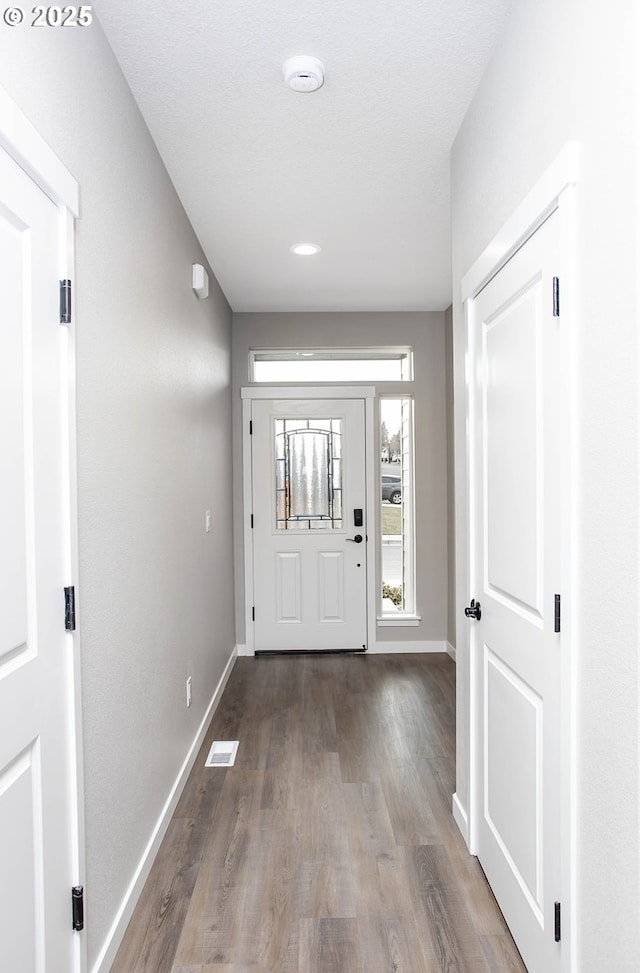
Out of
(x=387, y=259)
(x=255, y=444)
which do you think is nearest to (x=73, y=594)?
(x=387, y=259)

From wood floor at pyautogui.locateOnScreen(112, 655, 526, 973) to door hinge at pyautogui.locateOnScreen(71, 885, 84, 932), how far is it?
1.08 feet

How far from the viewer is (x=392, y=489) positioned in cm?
475

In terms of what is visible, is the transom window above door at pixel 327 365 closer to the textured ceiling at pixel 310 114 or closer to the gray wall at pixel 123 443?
the textured ceiling at pixel 310 114

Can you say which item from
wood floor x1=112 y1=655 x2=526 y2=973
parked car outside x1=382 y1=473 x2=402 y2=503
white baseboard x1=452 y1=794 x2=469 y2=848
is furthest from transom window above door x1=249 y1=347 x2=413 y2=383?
white baseboard x1=452 y1=794 x2=469 y2=848

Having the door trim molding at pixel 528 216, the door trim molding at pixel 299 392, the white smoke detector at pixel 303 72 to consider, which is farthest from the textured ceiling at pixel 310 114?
the door trim molding at pixel 299 392

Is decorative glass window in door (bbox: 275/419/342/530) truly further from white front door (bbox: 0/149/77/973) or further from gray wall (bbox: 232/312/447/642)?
white front door (bbox: 0/149/77/973)

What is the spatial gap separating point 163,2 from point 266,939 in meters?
2.58

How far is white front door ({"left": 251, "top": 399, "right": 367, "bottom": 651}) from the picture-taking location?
4.65m

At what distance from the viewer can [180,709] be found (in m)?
2.63

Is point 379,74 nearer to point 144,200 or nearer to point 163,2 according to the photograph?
point 163,2

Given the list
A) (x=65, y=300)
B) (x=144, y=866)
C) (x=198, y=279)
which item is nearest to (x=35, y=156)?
(x=65, y=300)

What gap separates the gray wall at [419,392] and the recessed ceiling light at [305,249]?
1.20 metres

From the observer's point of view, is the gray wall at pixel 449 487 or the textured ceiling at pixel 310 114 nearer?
the textured ceiling at pixel 310 114

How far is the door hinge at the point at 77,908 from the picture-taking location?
4.72 feet
